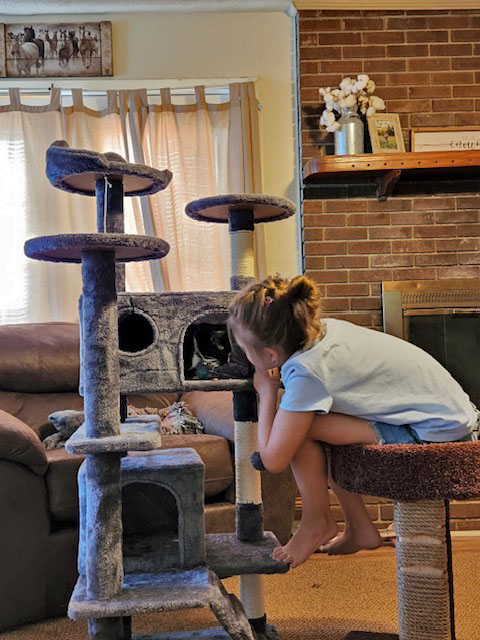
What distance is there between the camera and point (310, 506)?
79.4 inches

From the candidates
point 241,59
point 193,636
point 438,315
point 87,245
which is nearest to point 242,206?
point 87,245

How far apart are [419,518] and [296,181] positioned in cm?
230

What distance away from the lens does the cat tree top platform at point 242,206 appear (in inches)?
84.0

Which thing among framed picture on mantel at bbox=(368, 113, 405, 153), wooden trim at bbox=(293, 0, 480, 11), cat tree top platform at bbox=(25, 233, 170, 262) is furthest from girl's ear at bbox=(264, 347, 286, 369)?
wooden trim at bbox=(293, 0, 480, 11)

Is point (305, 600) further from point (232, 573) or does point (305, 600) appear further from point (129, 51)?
point (129, 51)

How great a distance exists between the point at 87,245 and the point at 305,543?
0.94 metres

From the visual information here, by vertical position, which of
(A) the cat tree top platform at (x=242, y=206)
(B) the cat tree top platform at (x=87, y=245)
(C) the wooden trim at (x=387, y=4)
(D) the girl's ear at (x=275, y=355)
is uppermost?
(C) the wooden trim at (x=387, y=4)

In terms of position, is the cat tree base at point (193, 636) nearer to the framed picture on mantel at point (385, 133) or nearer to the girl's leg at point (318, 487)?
the girl's leg at point (318, 487)

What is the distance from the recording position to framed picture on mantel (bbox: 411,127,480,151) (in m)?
3.51

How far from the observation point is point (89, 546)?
1.77 meters

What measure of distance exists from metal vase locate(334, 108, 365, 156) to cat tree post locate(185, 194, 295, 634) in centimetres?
126

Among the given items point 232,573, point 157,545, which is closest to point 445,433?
point 232,573

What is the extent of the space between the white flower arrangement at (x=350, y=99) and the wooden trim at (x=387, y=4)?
1.18 ft

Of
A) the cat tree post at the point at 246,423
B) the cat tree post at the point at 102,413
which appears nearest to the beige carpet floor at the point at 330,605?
the cat tree post at the point at 246,423
